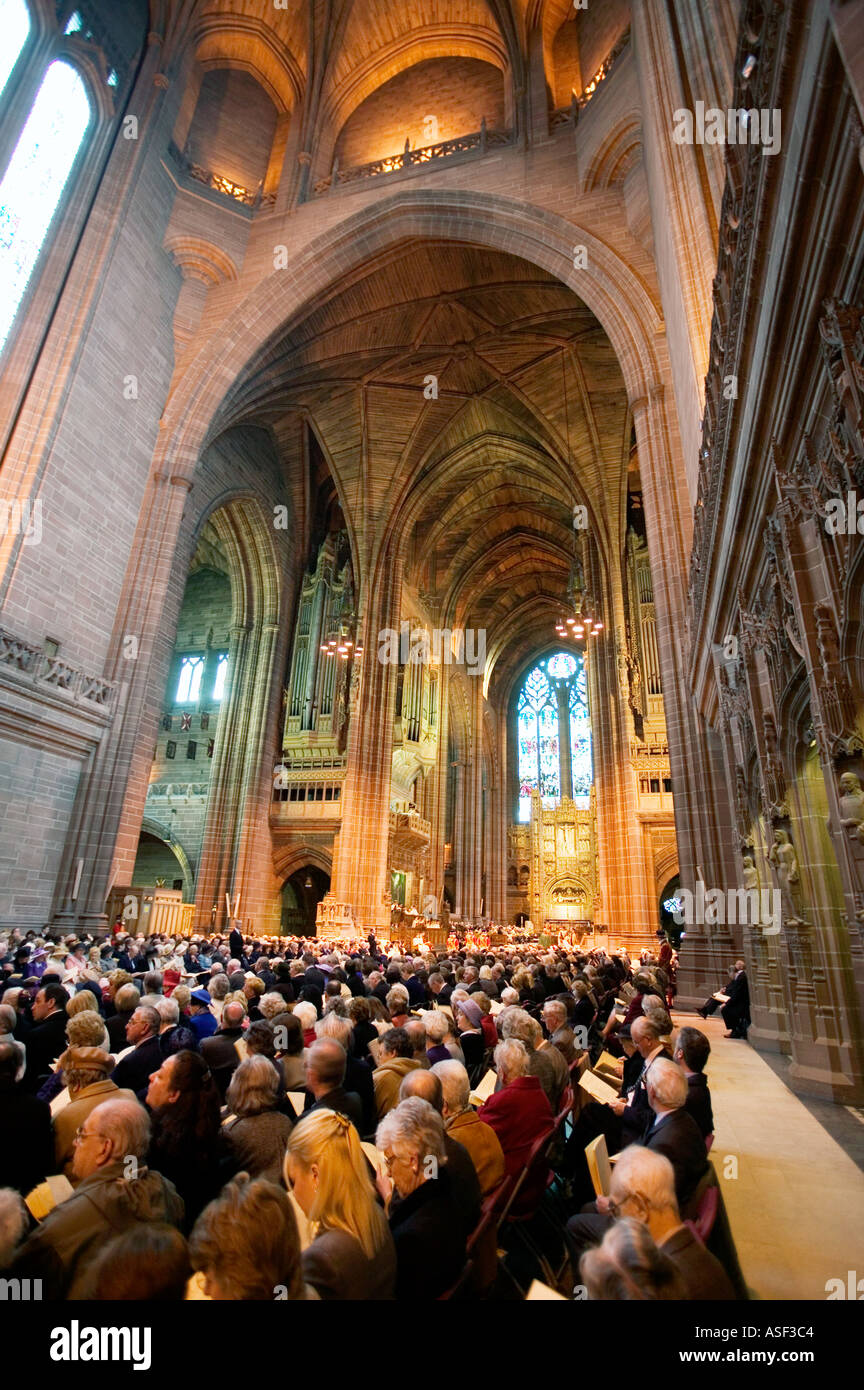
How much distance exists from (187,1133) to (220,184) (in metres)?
22.8

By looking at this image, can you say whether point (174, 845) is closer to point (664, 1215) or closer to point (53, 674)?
point (53, 674)

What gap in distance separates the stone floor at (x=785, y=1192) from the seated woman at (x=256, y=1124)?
1.74 metres

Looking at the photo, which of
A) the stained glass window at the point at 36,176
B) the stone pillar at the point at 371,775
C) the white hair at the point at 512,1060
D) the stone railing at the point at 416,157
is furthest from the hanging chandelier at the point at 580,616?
the white hair at the point at 512,1060

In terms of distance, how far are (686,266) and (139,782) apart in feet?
43.0

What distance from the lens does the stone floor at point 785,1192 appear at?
254 cm

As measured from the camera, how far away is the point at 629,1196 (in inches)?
64.9

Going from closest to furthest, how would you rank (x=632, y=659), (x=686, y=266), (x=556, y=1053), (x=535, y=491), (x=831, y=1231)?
(x=831, y=1231) < (x=556, y=1053) < (x=686, y=266) < (x=632, y=659) < (x=535, y=491)

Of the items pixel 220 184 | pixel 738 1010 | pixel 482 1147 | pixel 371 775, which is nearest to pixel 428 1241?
pixel 482 1147

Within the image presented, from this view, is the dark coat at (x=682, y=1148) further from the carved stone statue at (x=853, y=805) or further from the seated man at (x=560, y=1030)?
the carved stone statue at (x=853, y=805)

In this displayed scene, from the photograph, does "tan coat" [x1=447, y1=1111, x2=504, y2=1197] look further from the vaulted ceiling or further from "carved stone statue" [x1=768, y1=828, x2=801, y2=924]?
the vaulted ceiling

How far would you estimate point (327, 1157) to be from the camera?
1.80 metres
